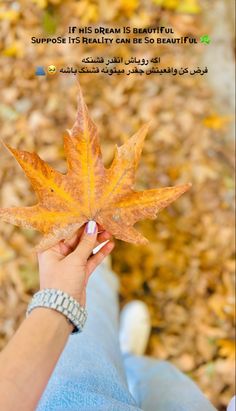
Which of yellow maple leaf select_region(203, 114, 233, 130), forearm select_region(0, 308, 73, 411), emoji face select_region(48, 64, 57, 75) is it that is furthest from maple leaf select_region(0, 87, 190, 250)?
emoji face select_region(48, 64, 57, 75)

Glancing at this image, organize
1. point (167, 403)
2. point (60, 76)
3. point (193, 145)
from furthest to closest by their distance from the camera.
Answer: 1. point (60, 76)
2. point (193, 145)
3. point (167, 403)

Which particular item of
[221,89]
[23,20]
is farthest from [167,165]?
[23,20]

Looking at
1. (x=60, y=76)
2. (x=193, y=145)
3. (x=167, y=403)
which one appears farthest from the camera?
(x=60, y=76)

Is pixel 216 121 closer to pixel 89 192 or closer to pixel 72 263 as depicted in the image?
pixel 89 192

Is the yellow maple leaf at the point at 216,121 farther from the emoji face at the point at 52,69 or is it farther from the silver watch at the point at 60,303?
the silver watch at the point at 60,303

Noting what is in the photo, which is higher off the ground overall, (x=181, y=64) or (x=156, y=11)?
(x=156, y=11)

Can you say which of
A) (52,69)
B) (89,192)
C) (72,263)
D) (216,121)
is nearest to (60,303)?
(72,263)

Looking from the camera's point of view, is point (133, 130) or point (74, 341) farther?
point (133, 130)

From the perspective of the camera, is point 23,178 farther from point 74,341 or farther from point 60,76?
point 74,341

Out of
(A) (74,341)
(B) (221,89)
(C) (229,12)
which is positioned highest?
(C) (229,12)

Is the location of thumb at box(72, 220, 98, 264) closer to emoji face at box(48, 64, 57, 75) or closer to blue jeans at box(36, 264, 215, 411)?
blue jeans at box(36, 264, 215, 411)
